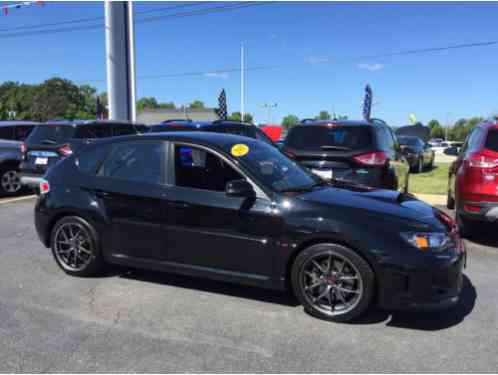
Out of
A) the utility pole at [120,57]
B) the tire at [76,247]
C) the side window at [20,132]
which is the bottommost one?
the tire at [76,247]

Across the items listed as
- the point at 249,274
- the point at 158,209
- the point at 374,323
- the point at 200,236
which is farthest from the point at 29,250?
the point at 374,323

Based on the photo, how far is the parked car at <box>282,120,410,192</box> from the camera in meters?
6.56

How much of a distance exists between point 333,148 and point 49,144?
6135 mm

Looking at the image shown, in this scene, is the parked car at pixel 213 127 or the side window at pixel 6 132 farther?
the side window at pixel 6 132

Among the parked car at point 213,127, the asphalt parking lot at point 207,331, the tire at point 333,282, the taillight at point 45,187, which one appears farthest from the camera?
the parked car at point 213,127

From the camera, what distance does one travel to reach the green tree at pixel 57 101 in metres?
100

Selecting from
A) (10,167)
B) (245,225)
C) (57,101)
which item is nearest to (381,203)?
(245,225)

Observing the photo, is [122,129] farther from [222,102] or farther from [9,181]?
[222,102]

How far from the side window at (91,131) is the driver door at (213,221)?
19.5ft

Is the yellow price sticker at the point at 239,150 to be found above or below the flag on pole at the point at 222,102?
below

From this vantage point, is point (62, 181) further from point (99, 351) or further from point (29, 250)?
point (99, 351)

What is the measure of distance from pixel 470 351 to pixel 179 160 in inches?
117

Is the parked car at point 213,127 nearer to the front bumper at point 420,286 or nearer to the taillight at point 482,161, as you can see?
the taillight at point 482,161

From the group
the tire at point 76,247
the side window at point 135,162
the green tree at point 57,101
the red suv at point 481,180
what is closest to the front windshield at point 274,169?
the side window at point 135,162
